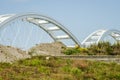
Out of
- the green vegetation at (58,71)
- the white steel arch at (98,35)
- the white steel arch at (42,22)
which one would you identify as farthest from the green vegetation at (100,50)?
the white steel arch at (98,35)

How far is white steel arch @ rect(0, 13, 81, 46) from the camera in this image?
34769 mm

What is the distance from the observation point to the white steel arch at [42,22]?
3477 centimetres

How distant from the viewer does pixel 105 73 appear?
15898mm

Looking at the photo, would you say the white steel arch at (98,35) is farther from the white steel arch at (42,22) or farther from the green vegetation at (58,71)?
the green vegetation at (58,71)

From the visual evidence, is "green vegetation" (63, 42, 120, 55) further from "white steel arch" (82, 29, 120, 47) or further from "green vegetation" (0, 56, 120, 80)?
"white steel arch" (82, 29, 120, 47)

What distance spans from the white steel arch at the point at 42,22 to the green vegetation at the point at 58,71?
1559 centimetres

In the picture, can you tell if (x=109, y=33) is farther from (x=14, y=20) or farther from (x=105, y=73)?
(x=105, y=73)

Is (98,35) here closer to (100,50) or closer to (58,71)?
(100,50)

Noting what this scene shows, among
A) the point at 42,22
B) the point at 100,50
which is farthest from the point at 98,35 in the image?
the point at 100,50

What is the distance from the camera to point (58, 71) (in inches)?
619

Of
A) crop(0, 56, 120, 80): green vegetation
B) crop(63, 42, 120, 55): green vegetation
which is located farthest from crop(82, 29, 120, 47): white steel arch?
crop(0, 56, 120, 80): green vegetation

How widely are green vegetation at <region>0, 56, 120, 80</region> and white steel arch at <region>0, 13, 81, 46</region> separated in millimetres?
15595

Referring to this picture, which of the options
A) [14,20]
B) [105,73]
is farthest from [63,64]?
[14,20]

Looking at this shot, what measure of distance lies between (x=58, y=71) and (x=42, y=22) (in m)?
25.3
